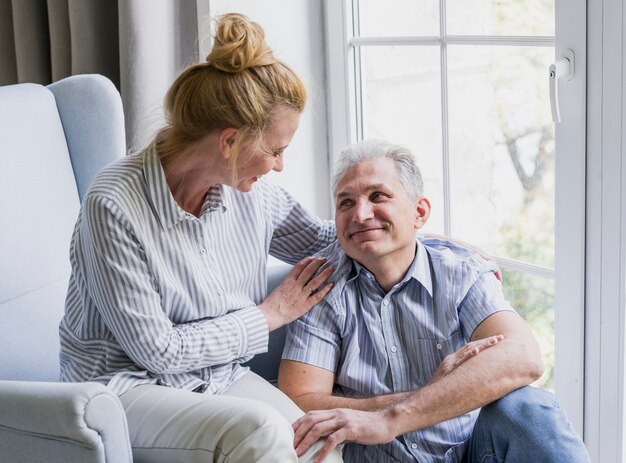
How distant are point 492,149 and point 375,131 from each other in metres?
0.49

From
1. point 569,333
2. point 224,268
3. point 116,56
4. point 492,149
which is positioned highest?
point 116,56

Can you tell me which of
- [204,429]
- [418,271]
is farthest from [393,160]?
[204,429]

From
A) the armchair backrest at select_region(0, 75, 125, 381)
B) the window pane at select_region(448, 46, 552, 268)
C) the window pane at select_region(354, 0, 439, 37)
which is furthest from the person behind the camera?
the window pane at select_region(354, 0, 439, 37)

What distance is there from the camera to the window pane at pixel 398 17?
2.33 metres

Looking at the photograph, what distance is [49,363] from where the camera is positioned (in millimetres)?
2037

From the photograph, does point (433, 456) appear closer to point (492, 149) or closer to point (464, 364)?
point (464, 364)

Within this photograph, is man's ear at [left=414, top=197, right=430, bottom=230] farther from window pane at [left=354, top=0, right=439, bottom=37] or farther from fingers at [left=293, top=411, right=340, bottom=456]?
window pane at [left=354, top=0, right=439, bottom=37]

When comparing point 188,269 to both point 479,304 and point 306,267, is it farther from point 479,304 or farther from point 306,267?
point 479,304

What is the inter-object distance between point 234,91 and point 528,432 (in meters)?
0.79

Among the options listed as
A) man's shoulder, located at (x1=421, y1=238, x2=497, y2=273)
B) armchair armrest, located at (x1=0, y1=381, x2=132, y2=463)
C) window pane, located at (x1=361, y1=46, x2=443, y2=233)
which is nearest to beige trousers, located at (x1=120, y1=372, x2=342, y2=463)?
armchair armrest, located at (x1=0, y1=381, x2=132, y2=463)

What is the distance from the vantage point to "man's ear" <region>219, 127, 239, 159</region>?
168cm

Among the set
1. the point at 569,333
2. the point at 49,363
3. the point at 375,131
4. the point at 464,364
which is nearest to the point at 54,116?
the point at 49,363

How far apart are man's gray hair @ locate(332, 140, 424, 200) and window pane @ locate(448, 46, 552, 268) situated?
348mm

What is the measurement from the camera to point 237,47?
5.47 ft
